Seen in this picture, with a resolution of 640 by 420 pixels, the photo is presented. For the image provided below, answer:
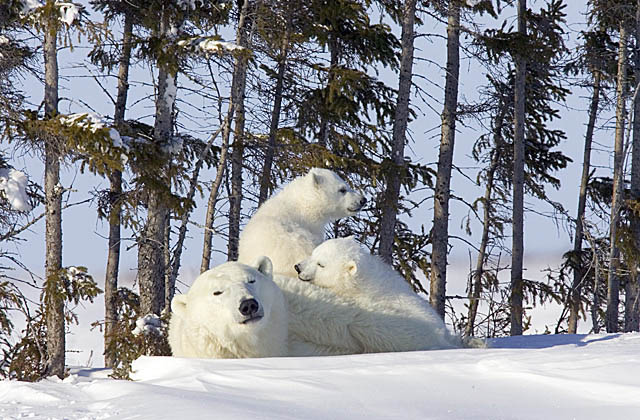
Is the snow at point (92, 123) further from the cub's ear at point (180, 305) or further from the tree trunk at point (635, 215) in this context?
the tree trunk at point (635, 215)

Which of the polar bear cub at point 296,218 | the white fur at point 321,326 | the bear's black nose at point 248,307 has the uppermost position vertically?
the polar bear cub at point 296,218

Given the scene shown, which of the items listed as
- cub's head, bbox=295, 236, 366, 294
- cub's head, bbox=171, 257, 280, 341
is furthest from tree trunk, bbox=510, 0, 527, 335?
cub's head, bbox=171, 257, 280, 341

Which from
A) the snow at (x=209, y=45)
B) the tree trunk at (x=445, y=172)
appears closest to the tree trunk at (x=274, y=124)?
the snow at (x=209, y=45)

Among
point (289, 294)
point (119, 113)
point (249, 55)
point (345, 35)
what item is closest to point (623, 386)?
point (289, 294)

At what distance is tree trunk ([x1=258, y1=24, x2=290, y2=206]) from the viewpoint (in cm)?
1358

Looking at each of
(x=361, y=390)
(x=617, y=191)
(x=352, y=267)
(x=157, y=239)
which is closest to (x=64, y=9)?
(x=157, y=239)

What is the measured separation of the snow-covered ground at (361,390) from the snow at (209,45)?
625 cm

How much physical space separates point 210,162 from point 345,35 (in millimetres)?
3751

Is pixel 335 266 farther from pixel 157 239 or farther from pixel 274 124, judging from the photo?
pixel 274 124

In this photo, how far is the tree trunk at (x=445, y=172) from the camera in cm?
1527

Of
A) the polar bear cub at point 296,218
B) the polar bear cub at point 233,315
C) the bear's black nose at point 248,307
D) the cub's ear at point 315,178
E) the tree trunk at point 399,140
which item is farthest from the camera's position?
the tree trunk at point 399,140

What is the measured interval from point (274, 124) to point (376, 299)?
8.31m

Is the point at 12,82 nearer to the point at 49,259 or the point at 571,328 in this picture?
the point at 49,259

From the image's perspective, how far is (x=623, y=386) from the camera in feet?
13.5
